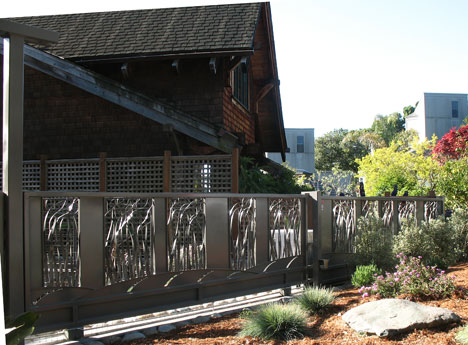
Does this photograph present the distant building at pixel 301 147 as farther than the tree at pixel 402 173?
Yes

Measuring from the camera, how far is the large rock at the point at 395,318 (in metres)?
4.16

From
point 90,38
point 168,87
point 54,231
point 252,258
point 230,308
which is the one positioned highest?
point 90,38

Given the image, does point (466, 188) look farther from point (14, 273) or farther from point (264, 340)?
point (14, 273)

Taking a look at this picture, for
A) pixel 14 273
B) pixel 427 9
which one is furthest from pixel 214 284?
pixel 427 9

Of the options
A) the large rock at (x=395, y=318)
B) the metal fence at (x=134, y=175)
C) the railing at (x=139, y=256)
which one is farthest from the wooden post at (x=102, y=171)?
the large rock at (x=395, y=318)

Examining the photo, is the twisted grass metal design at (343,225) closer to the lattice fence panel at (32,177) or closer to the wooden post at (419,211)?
the wooden post at (419,211)

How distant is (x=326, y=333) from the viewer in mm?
4430

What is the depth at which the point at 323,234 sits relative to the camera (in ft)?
23.5

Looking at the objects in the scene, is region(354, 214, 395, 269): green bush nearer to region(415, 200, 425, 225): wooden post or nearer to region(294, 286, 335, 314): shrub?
region(294, 286, 335, 314): shrub

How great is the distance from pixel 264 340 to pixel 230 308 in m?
1.45

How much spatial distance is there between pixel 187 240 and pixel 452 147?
1235 centimetres

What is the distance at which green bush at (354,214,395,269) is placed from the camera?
6.88 m

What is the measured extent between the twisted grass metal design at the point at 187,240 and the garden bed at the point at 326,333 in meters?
0.66

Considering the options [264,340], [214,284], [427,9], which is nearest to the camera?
[264,340]
